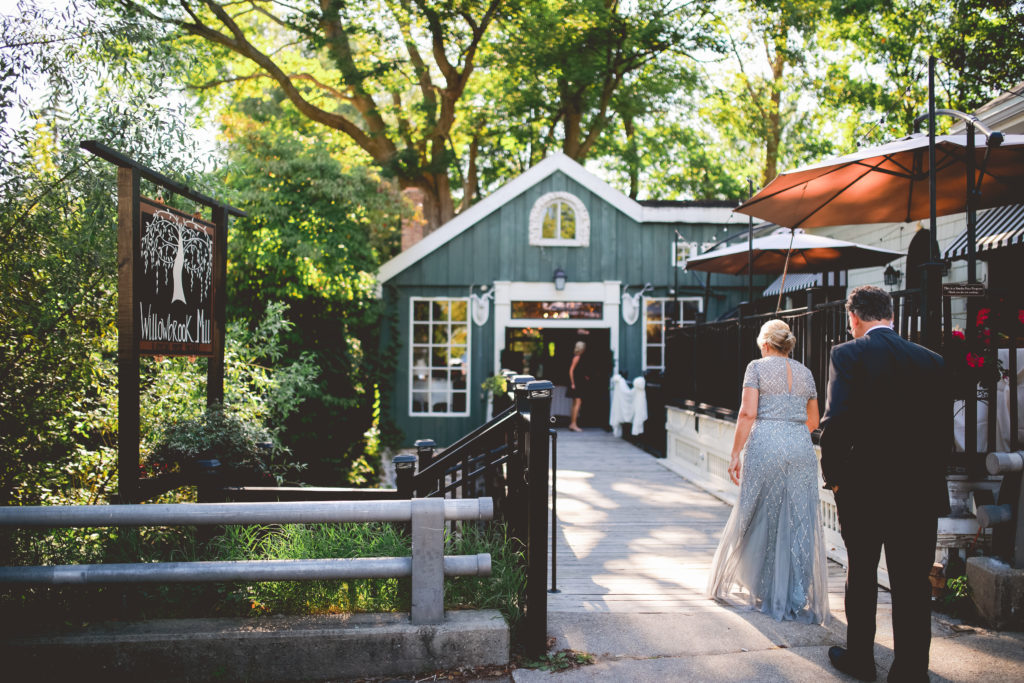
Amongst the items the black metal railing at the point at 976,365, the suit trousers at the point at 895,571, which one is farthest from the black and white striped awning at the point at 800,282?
the suit trousers at the point at 895,571

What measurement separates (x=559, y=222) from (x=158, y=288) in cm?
1135

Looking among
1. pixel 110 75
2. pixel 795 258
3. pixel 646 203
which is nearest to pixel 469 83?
pixel 646 203

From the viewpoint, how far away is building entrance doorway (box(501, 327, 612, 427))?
631 inches

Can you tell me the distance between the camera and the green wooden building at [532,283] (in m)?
14.9

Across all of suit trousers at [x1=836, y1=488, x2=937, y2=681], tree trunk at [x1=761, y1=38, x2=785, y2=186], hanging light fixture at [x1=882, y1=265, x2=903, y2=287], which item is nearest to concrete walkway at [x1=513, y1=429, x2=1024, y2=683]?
suit trousers at [x1=836, y1=488, x2=937, y2=681]

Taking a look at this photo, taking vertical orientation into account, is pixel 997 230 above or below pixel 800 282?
above

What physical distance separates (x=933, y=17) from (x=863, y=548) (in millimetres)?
16432

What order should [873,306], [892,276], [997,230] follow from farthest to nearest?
[892,276]
[997,230]
[873,306]

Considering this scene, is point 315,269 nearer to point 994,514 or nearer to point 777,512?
point 777,512

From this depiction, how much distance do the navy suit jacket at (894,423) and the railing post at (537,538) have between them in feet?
4.56

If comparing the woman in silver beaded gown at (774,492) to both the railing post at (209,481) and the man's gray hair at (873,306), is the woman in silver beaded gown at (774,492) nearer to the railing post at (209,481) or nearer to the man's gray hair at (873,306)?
the man's gray hair at (873,306)

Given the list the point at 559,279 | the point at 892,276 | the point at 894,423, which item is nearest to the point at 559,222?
the point at 559,279

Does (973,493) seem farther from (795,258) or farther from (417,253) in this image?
(417,253)

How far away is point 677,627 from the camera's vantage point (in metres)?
4.15
